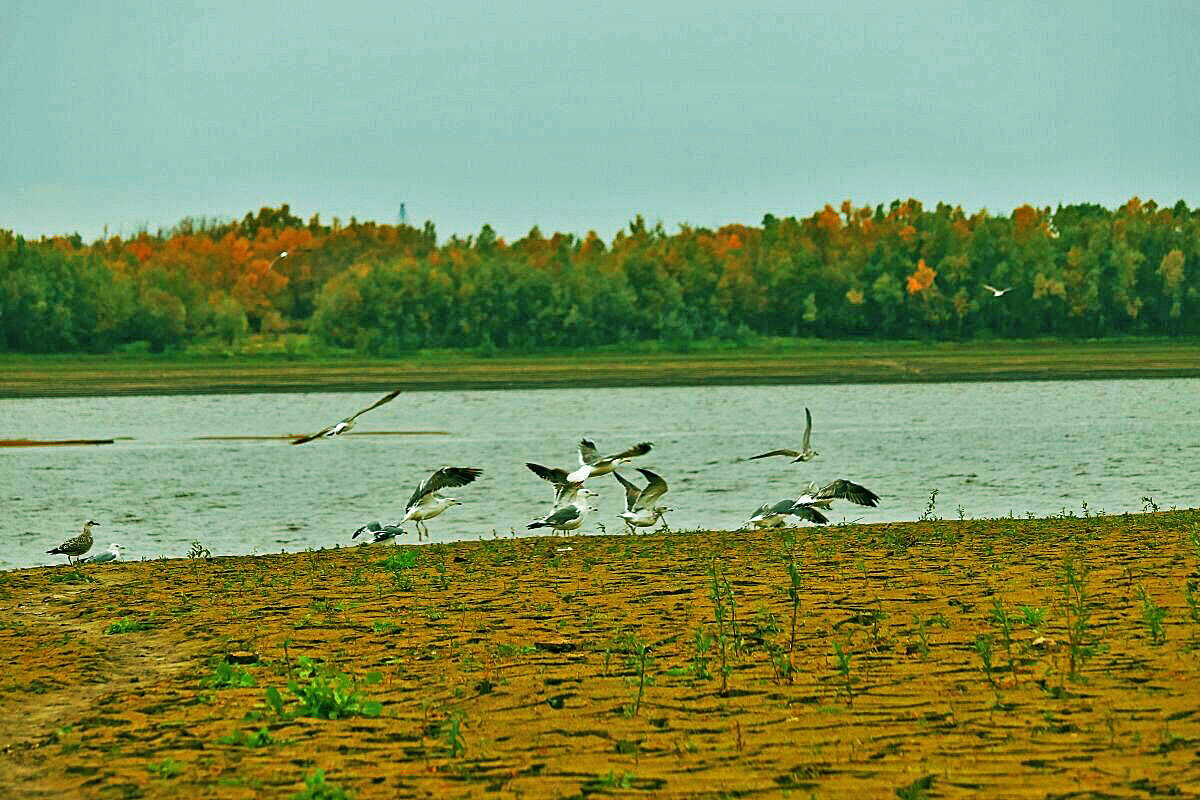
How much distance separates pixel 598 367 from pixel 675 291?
47634 mm

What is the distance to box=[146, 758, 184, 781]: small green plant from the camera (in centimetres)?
862

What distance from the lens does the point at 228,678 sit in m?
10.9

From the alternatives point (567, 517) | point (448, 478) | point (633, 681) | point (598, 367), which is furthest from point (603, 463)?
point (598, 367)

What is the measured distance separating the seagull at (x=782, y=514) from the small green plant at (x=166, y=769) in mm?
10365

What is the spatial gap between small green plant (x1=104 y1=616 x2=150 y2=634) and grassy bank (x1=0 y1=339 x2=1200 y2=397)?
60024 millimetres

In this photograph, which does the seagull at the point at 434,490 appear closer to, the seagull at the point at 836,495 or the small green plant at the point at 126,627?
the seagull at the point at 836,495

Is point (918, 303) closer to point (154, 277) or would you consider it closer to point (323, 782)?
point (154, 277)

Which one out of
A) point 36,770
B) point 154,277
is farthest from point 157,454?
point 154,277

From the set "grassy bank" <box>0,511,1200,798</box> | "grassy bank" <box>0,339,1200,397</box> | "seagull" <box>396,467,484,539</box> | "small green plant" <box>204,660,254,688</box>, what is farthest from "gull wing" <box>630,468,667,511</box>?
"grassy bank" <box>0,339,1200,397</box>

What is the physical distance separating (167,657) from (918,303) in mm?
128881

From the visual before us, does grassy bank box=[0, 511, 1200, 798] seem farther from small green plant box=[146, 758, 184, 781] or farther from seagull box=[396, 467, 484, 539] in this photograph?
seagull box=[396, 467, 484, 539]

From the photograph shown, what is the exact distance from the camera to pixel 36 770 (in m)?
8.94

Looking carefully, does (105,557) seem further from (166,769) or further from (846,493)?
(166,769)

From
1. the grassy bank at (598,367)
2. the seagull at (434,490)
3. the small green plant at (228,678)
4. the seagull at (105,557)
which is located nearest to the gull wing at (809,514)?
the seagull at (434,490)
